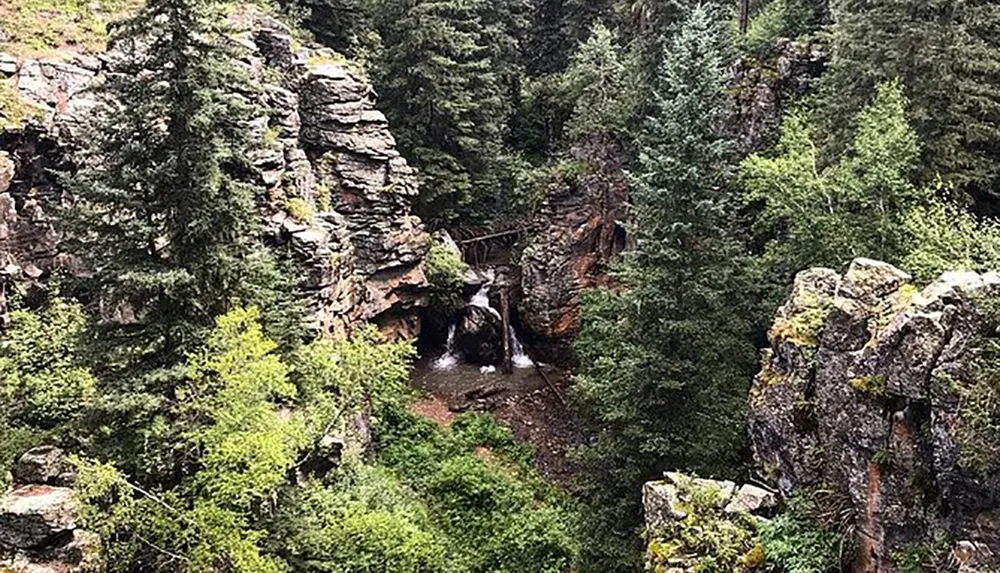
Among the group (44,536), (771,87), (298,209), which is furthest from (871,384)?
(771,87)

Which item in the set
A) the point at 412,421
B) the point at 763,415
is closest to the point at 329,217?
the point at 412,421

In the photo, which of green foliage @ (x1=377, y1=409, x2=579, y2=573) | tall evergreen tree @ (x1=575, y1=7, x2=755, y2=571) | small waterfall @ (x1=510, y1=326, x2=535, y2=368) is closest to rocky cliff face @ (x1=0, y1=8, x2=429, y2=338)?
small waterfall @ (x1=510, y1=326, x2=535, y2=368)

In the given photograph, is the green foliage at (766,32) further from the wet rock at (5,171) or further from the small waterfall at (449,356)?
the wet rock at (5,171)

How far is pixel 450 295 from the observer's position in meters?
32.9

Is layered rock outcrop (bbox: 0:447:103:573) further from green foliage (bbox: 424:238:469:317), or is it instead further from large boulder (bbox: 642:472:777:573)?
green foliage (bbox: 424:238:469:317)

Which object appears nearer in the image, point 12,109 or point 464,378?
point 12,109

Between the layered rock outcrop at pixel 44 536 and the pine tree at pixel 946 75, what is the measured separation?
21.1 m

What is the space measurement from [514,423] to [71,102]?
18486mm

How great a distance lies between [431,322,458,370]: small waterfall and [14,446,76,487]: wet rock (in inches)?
799

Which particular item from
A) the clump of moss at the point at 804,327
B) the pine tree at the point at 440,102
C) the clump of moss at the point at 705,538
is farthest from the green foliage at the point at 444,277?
the clump of moss at the point at 705,538

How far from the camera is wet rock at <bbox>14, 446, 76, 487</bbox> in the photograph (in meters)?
13.2

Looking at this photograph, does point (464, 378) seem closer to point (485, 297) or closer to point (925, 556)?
point (485, 297)

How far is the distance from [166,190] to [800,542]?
12881 mm

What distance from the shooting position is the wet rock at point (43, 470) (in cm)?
1316
